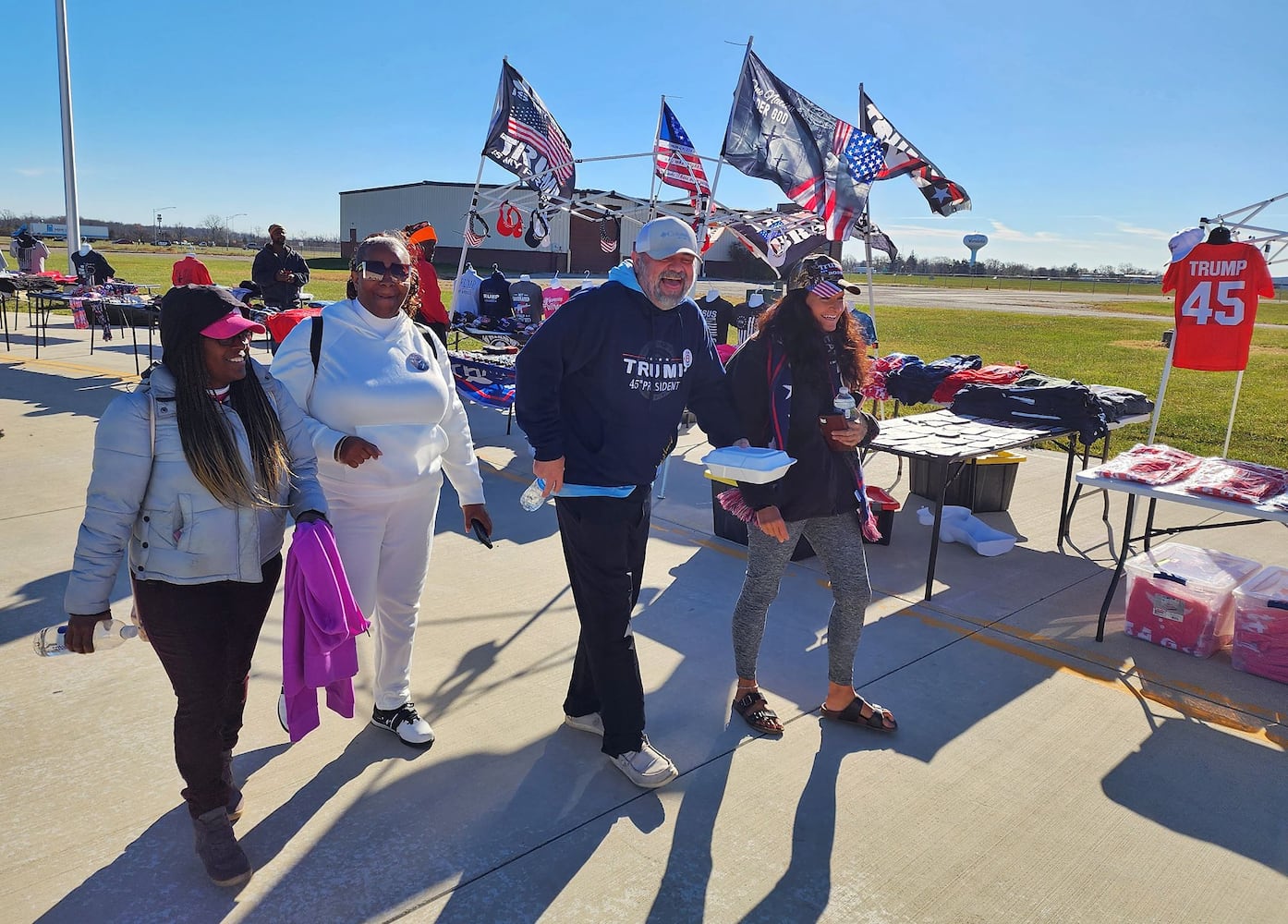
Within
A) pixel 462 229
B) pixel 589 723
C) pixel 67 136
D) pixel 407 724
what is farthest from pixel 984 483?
pixel 462 229

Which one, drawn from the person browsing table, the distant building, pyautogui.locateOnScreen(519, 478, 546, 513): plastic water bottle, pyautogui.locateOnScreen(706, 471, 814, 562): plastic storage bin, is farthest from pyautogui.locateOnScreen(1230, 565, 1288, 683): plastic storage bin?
the distant building

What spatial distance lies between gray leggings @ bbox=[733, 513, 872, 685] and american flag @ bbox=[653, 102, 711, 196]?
8.81 metres

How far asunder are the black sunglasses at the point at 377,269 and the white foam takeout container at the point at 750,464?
132 centimetres

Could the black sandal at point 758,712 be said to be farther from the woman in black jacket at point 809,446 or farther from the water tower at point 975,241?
the water tower at point 975,241

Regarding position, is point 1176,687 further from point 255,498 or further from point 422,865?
point 255,498

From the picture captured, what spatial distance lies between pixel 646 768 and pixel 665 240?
1.91 m

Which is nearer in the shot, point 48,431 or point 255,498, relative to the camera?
point 255,498

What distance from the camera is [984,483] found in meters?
6.95

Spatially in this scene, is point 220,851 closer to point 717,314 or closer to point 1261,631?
point 1261,631

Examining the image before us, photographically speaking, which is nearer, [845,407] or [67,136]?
[845,407]

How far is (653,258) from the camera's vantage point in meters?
3.10

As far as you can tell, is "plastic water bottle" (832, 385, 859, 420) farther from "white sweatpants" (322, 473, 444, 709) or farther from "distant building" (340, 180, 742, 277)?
"distant building" (340, 180, 742, 277)

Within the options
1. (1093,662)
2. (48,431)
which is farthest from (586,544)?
(48,431)

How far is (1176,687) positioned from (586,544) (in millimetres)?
3057
